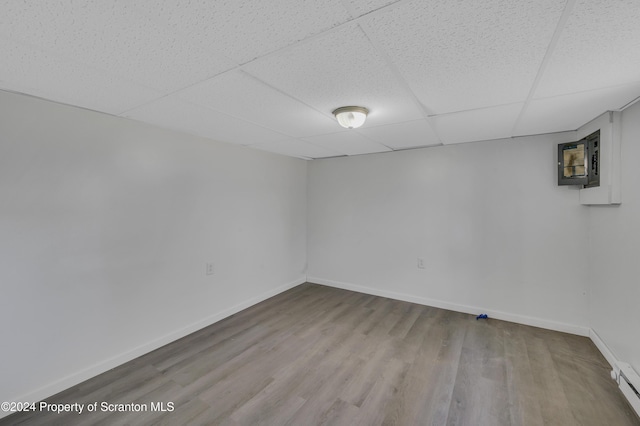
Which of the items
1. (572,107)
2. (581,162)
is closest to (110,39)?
(572,107)

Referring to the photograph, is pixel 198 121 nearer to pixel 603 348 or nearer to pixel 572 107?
pixel 572 107

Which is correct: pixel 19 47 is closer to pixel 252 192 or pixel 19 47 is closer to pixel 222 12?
pixel 222 12

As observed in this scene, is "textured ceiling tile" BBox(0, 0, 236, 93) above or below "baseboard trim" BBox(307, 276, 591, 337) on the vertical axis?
above

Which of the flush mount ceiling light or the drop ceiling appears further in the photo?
the flush mount ceiling light

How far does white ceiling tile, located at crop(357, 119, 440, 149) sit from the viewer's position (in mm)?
2535

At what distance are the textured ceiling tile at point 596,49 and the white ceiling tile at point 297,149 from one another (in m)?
2.30

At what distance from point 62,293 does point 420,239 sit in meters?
3.71

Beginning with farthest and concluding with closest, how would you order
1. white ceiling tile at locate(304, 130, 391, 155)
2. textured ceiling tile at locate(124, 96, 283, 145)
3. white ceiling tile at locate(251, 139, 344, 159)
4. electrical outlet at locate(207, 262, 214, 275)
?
white ceiling tile at locate(251, 139, 344, 159)
electrical outlet at locate(207, 262, 214, 275)
white ceiling tile at locate(304, 130, 391, 155)
textured ceiling tile at locate(124, 96, 283, 145)

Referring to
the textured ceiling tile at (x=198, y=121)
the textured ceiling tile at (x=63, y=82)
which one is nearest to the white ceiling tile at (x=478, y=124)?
the textured ceiling tile at (x=198, y=121)

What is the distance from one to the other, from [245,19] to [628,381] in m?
3.19

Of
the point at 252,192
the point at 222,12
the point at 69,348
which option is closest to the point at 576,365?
the point at 222,12

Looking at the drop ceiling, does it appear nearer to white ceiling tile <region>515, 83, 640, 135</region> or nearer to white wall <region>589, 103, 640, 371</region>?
white ceiling tile <region>515, 83, 640, 135</region>

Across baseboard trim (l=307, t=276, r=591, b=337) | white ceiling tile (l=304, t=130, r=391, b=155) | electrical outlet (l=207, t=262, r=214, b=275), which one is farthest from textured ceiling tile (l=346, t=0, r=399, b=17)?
baseboard trim (l=307, t=276, r=591, b=337)

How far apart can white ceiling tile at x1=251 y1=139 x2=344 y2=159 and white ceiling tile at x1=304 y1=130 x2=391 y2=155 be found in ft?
0.47
